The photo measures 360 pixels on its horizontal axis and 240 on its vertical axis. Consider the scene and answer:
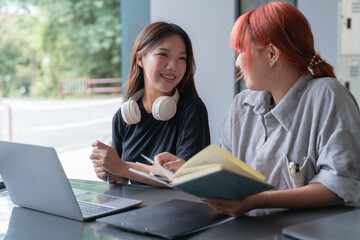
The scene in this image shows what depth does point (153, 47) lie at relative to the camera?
194 centimetres

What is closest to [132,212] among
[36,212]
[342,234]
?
[36,212]

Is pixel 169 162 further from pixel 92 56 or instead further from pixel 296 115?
pixel 92 56

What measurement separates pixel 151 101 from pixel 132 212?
→ 837mm

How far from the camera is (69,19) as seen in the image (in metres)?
14.8

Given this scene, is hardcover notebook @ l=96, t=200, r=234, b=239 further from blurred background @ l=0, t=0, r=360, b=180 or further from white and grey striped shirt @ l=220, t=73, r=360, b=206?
blurred background @ l=0, t=0, r=360, b=180

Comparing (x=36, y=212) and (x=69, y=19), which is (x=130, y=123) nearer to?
(x=36, y=212)

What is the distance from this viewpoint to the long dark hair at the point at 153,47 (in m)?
1.95

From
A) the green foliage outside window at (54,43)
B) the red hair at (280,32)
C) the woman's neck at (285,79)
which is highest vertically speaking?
the red hair at (280,32)

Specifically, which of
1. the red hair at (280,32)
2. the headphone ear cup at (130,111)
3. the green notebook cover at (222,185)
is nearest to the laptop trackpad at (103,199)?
the green notebook cover at (222,185)

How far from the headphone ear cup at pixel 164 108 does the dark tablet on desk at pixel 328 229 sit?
2.88ft

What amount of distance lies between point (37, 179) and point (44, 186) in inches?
1.1

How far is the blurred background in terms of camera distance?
3.14 metres

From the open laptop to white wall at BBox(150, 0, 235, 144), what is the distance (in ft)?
7.05

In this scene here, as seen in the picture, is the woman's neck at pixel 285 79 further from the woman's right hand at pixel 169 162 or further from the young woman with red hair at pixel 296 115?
the woman's right hand at pixel 169 162
